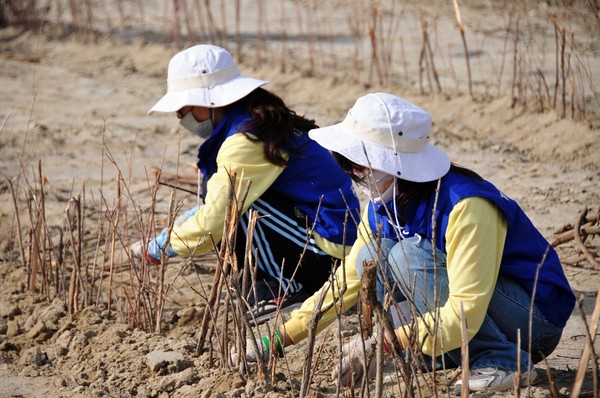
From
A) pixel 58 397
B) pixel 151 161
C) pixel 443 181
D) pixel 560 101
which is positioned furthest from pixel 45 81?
pixel 443 181

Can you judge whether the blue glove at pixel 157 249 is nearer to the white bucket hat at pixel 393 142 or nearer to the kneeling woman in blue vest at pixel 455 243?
the kneeling woman in blue vest at pixel 455 243

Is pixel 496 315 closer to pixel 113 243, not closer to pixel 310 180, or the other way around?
pixel 310 180

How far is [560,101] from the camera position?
532cm

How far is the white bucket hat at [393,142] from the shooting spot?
2.21 meters

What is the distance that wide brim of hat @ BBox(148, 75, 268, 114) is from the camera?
9.87 ft

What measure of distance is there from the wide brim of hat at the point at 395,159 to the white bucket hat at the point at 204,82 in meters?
0.82

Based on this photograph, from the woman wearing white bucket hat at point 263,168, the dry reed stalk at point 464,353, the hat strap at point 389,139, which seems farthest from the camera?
the woman wearing white bucket hat at point 263,168

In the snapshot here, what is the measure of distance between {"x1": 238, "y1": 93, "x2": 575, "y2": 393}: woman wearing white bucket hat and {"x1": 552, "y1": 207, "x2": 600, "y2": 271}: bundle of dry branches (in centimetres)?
79

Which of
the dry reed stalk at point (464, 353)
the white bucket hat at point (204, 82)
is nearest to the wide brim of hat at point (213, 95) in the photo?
the white bucket hat at point (204, 82)

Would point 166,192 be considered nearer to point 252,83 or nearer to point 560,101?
point 252,83

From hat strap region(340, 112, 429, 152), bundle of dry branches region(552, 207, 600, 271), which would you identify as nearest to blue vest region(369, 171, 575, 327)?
hat strap region(340, 112, 429, 152)

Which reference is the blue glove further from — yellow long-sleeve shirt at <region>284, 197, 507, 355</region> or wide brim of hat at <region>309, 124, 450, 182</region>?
yellow long-sleeve shirt at <region>284, 197, 507, 355</region>

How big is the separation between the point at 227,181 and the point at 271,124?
0.28 metres

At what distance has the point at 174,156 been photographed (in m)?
5.18
